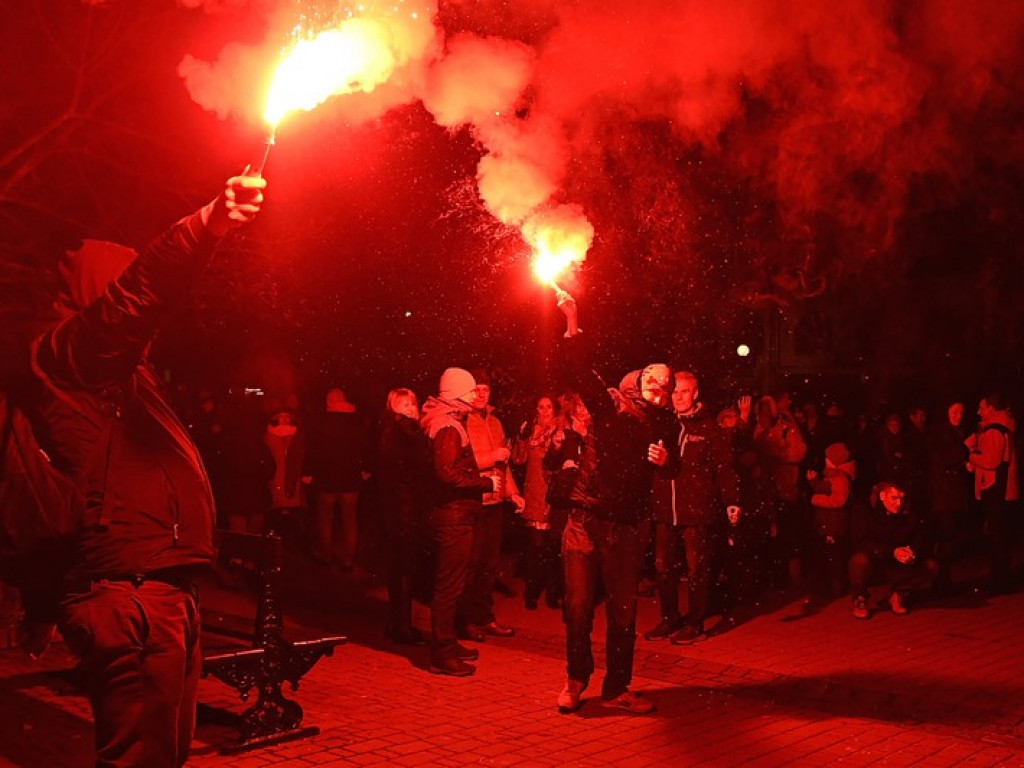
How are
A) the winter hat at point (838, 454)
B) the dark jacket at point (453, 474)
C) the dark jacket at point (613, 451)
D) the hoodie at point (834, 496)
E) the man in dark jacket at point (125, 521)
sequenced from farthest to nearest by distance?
the winter hat at point (838, 454) → the hoodie at point (834, 496) → the dark jacket at point (453, 474) → the dark jacket at point (613, 451) → the man in dark jacket at point (125, 521)

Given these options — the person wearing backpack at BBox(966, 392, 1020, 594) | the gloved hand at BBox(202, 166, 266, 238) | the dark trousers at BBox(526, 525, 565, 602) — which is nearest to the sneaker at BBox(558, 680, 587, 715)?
the dark trousers at BBox(526, 525, 565, 602)

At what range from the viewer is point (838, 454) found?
10.4m

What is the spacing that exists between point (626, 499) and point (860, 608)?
4.03 metres

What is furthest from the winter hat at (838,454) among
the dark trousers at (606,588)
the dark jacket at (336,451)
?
the dark jacket at (336,451)

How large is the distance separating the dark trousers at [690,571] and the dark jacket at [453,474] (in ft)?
6.23

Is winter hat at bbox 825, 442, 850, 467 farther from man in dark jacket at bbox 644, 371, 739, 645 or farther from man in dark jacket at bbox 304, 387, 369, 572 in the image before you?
man in dark jacket at bbox 304, 387, 369, 572

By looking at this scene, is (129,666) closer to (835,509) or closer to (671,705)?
(671,705)

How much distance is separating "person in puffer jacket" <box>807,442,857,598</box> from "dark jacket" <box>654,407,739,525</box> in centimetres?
152

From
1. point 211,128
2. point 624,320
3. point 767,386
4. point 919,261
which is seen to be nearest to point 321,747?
point 211,128

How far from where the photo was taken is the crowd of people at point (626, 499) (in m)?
6.85

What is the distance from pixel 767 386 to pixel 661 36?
45.3 ft

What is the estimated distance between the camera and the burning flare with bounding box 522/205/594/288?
8422 mm

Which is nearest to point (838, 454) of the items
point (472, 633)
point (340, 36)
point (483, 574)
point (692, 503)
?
point (692, 503)

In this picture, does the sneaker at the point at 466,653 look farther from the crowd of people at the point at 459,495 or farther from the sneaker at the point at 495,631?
the sneaker at the point at 495,631
